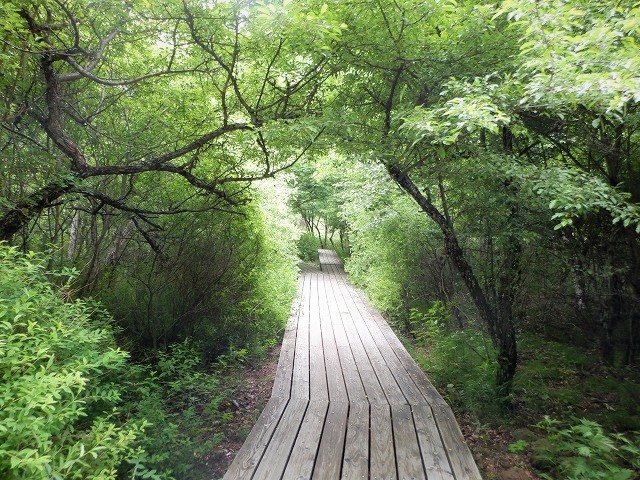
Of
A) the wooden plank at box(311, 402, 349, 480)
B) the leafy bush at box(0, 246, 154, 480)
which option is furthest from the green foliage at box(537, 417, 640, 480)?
the leafy bush at box(0, 246, 154, 480)

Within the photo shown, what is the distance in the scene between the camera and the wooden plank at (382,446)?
2641mm

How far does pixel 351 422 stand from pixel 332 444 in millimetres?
405

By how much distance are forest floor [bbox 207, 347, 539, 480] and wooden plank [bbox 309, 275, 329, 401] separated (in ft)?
2.10

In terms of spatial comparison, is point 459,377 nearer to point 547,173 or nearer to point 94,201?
point 547,173

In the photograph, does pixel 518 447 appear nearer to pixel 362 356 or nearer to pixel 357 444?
pixel 357 444

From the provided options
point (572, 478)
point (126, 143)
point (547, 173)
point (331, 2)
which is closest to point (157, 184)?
point (126, 143)

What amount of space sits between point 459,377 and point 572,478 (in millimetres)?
1993

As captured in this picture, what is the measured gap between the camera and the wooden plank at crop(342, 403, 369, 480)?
2.65 meters

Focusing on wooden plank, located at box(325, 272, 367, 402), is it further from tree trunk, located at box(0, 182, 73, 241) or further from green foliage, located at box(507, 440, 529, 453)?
tree trunk, located at box(0, 182, 73, 241)

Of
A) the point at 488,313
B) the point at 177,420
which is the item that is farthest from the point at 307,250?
the point at 177,420

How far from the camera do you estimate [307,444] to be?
295 centimetres

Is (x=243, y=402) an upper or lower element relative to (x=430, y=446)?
lower

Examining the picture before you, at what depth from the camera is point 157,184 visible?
4840 millimetres

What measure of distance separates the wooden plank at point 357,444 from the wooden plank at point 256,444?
641mm
